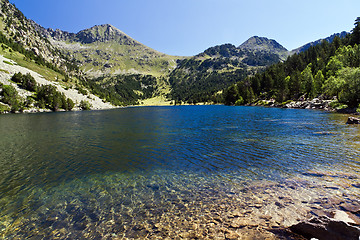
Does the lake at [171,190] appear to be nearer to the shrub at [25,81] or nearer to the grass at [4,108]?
the grass at [4,108]

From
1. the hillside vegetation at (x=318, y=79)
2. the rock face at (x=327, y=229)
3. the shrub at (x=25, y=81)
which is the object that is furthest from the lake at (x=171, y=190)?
the shrub at (x=25, y=81)

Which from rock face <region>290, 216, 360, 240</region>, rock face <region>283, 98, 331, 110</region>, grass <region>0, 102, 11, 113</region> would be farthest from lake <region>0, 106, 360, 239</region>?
grass <region>0, 102, 11, 113</region>

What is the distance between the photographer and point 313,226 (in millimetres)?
8031

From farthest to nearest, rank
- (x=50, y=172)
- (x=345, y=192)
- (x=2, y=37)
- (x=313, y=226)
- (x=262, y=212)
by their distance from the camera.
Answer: (x=2, y=37)
(x=50, y=172)
(x=345, y=192)
(x=262, y=212)
(x=313, y=226)

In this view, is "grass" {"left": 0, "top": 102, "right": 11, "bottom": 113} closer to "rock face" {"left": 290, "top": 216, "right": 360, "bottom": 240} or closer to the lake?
the lake

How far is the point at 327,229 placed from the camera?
25.0 feet

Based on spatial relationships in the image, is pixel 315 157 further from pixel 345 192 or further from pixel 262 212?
pixel 262 212

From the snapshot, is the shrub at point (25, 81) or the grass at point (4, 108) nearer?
the grass at point (4, 108)

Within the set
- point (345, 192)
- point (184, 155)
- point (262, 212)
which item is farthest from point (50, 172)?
point (345, 192)

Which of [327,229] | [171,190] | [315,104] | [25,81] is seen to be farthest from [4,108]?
[315,104]

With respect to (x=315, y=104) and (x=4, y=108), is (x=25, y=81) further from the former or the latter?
(x=315, y=104)

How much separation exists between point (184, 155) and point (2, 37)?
282 m

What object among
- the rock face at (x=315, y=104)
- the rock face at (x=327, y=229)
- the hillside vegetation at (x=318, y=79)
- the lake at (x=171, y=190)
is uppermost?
the hillside vegetation at (x=318, y=79)

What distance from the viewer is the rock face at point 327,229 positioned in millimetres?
7090
